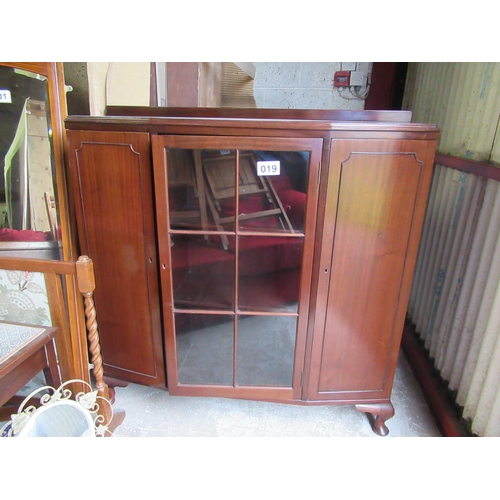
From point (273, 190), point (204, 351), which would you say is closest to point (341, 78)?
point (273, 190)

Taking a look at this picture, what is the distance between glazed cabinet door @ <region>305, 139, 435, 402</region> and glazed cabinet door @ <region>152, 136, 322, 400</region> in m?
0.08

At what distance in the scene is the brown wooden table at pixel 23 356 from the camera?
105 cm

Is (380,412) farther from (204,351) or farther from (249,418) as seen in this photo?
(204,351)

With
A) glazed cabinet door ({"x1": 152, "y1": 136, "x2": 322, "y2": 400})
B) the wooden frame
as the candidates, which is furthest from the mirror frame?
glazed cabinet door ({"x1": 152, "y1": 136, "x2": 322, "y2": 400})

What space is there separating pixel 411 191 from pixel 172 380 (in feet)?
4.00

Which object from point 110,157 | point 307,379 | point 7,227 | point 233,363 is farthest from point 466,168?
point 7,227

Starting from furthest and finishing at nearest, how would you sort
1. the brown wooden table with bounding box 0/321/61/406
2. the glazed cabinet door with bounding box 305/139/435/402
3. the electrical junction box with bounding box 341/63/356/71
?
the electrical junction box with bounding box 341/63/356/71
the glazed cabinet door with bounding box 305/139/435/402
the brown wooden table with bounding box 0/321/61/406

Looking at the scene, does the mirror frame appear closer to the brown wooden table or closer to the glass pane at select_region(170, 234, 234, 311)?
the brown wooden table

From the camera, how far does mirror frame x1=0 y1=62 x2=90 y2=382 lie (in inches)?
48.9

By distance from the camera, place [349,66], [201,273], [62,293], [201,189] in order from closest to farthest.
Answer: [62,293]
[201,189]
[201,273]
[349,66]

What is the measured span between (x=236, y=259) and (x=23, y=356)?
78 centimetres

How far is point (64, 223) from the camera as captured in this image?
4.91 feet

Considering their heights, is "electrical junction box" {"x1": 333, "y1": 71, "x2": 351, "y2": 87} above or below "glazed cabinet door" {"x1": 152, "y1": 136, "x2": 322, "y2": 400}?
above

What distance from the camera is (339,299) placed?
4.32 ft
